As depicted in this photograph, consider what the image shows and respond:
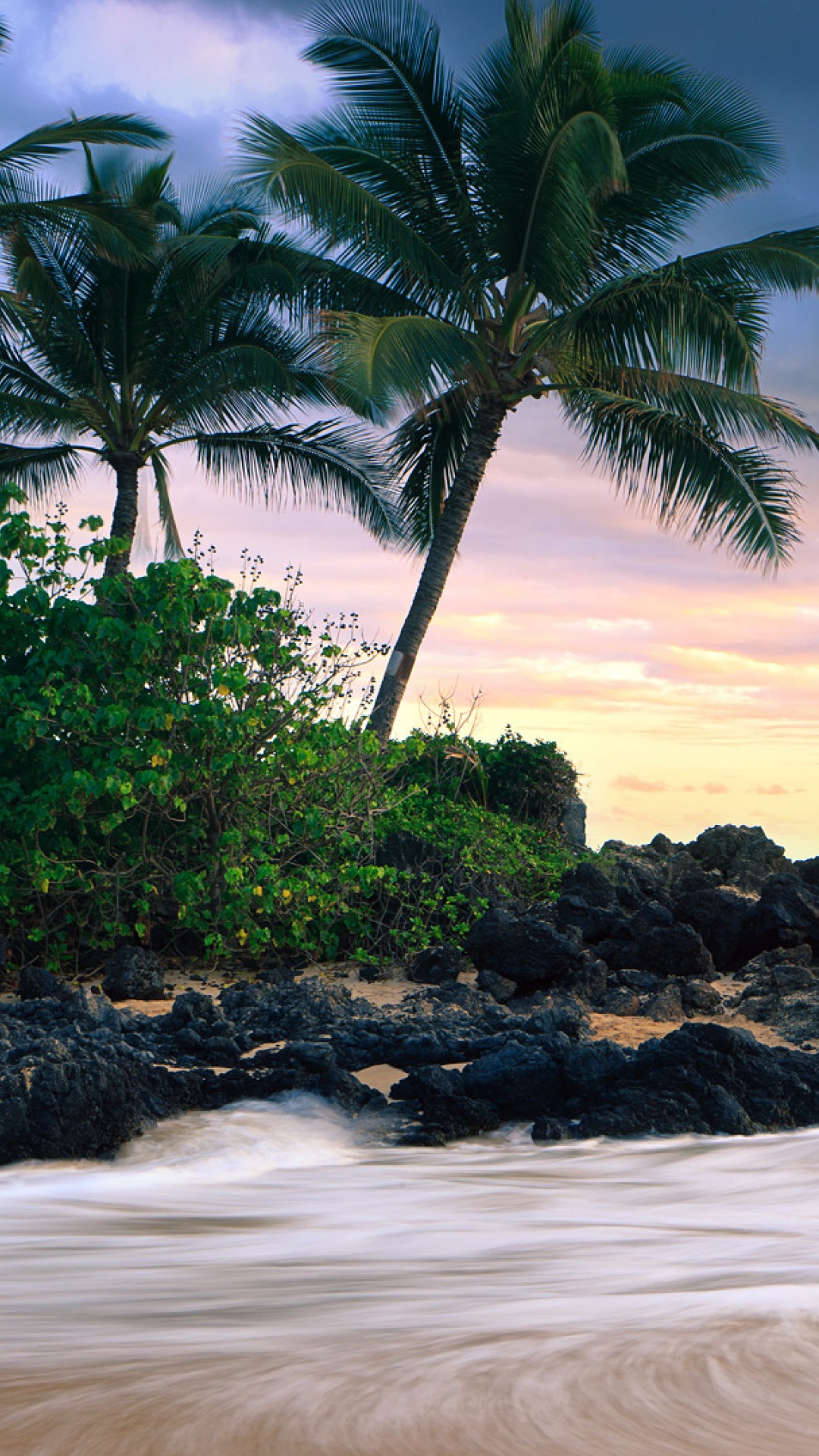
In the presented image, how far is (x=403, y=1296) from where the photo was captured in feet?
9.36

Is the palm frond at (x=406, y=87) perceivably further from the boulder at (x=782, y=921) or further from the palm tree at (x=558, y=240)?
the boulder at (x=782, y=921)

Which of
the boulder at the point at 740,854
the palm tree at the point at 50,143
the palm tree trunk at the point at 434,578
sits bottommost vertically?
the boulder at the point at 740,854

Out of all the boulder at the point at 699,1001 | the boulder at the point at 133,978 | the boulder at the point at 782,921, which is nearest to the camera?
the boulder at the point at 699,1001

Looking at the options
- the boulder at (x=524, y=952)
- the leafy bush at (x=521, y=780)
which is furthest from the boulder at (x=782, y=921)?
the leafy bush at (x=521, y=780)

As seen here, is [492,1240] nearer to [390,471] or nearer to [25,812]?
[25,812]

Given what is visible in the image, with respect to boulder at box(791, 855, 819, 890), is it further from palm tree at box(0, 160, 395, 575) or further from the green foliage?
palm tree at box(0, 160, 395, 575)

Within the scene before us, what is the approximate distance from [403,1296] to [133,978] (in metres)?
5.23

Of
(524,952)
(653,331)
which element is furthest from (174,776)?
(653,331)

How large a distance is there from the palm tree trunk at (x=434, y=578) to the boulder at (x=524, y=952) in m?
6.31

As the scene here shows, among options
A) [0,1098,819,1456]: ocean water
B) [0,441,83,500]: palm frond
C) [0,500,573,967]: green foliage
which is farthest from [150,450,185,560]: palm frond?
[0,1098,819,1456]: ocean water

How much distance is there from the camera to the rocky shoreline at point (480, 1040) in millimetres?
4707

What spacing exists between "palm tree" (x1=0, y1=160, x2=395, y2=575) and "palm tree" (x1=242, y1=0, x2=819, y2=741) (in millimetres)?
2104

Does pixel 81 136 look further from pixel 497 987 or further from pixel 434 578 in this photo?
pixel 497 987

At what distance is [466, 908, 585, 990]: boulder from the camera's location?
7.93m
